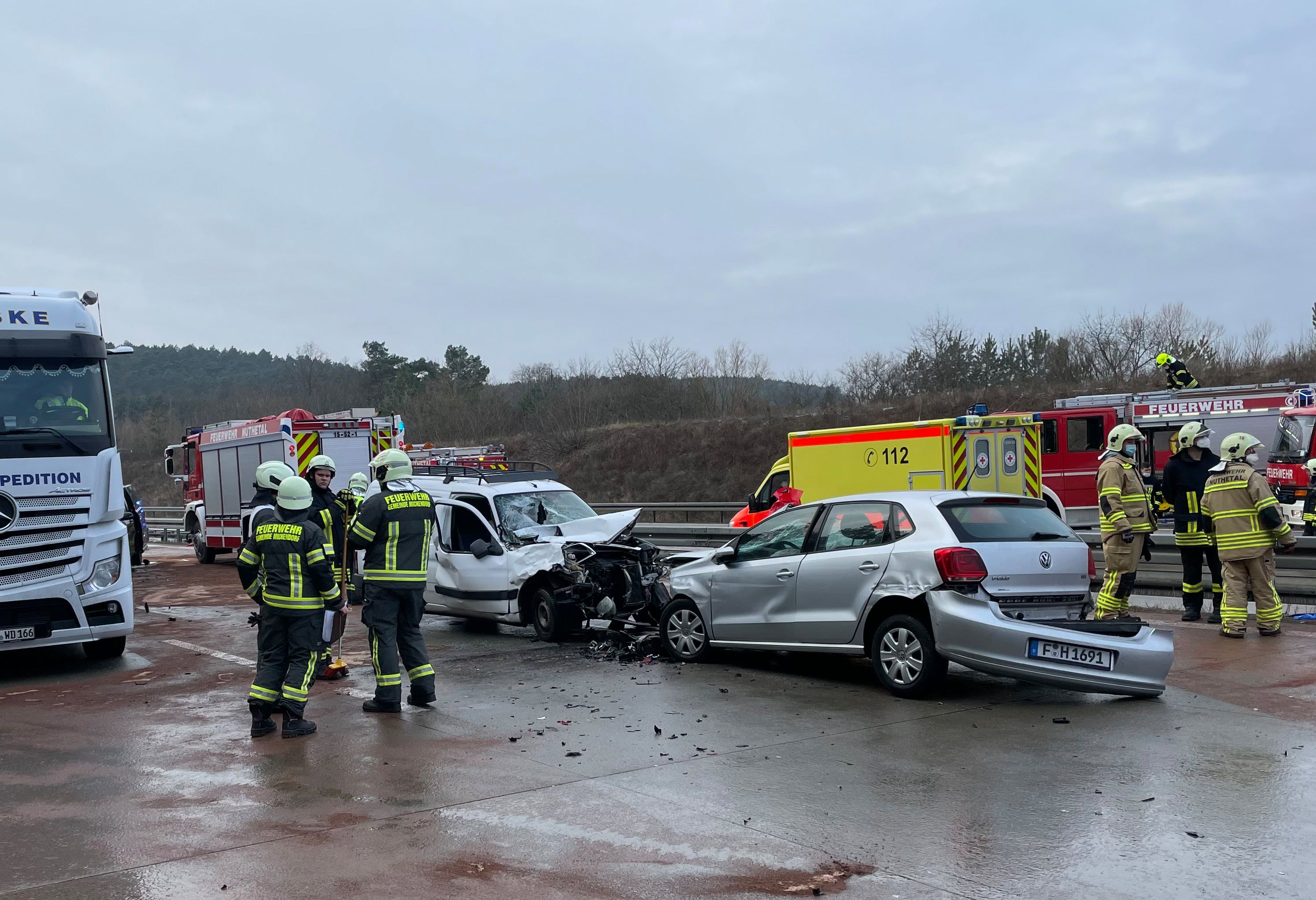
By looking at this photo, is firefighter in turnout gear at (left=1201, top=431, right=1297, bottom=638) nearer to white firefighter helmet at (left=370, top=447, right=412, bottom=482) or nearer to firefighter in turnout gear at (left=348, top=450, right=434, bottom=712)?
firefighter in turnout gear at (left=348, top=450, right=434, bottom=712)

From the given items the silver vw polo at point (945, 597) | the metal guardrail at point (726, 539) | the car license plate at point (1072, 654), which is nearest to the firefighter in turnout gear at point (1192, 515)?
the metal guardrail at point (726, 539)

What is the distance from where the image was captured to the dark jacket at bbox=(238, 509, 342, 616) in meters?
7.40

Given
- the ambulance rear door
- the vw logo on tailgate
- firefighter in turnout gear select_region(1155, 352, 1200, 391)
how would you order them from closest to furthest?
the vw logo on tailgate
the ambulance rear door
firefighter in turnout gear select_region(1155, 352, 1200, 391)

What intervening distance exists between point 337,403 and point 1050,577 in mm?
74323

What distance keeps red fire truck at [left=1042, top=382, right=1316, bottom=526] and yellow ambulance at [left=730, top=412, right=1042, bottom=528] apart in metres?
3.75

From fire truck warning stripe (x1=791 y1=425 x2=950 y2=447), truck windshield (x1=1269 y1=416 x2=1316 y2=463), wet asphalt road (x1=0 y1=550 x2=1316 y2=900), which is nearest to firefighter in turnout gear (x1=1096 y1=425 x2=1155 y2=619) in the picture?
A: wet asphalt road (x1=0 y1=550 x2=1316 y2=900)

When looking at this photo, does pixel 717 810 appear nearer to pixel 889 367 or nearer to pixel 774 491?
pixel 774 491

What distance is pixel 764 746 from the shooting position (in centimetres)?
670

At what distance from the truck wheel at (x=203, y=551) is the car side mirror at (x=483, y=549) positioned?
619 inches

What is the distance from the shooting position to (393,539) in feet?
26.2

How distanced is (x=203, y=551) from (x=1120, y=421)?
20980 millimetres

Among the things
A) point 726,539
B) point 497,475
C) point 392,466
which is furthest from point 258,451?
point 392,466

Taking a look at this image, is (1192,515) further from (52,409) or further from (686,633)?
(52,409)

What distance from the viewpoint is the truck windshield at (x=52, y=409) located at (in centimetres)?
965
